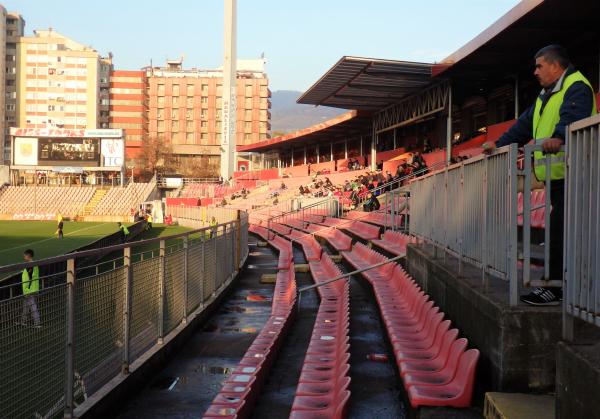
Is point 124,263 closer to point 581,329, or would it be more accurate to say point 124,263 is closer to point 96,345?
point 96,345

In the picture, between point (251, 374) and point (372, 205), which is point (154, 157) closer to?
point (372, 205)

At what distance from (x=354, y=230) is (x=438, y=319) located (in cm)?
1304

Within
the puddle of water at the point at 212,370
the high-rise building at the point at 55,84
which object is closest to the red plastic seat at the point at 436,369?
the puddle of water at the point at 212,370

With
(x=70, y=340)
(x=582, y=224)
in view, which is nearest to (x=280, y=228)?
(x=70, y=340)

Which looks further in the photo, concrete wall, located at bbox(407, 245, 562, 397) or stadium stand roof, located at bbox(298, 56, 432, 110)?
stadium stand roof, located at bbox(298, 56, 432, 110)

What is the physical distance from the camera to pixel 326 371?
4.96 metres

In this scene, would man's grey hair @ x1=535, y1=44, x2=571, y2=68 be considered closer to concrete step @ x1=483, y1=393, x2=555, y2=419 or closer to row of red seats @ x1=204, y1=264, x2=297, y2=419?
concrete step @ x1=483, y1=393, x2=555, y2=419

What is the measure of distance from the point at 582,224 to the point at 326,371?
2763 mm

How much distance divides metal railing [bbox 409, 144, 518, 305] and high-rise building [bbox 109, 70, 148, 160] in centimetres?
11602

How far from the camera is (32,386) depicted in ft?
13.0

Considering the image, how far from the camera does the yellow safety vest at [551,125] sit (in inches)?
141

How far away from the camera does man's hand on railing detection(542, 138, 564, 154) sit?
3.33m

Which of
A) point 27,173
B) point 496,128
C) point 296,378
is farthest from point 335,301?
point 27,173

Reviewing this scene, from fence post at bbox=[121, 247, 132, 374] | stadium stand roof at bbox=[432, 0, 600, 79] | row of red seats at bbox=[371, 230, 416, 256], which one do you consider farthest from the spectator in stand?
fence post at bbox=[121, 247, 132, 374]
